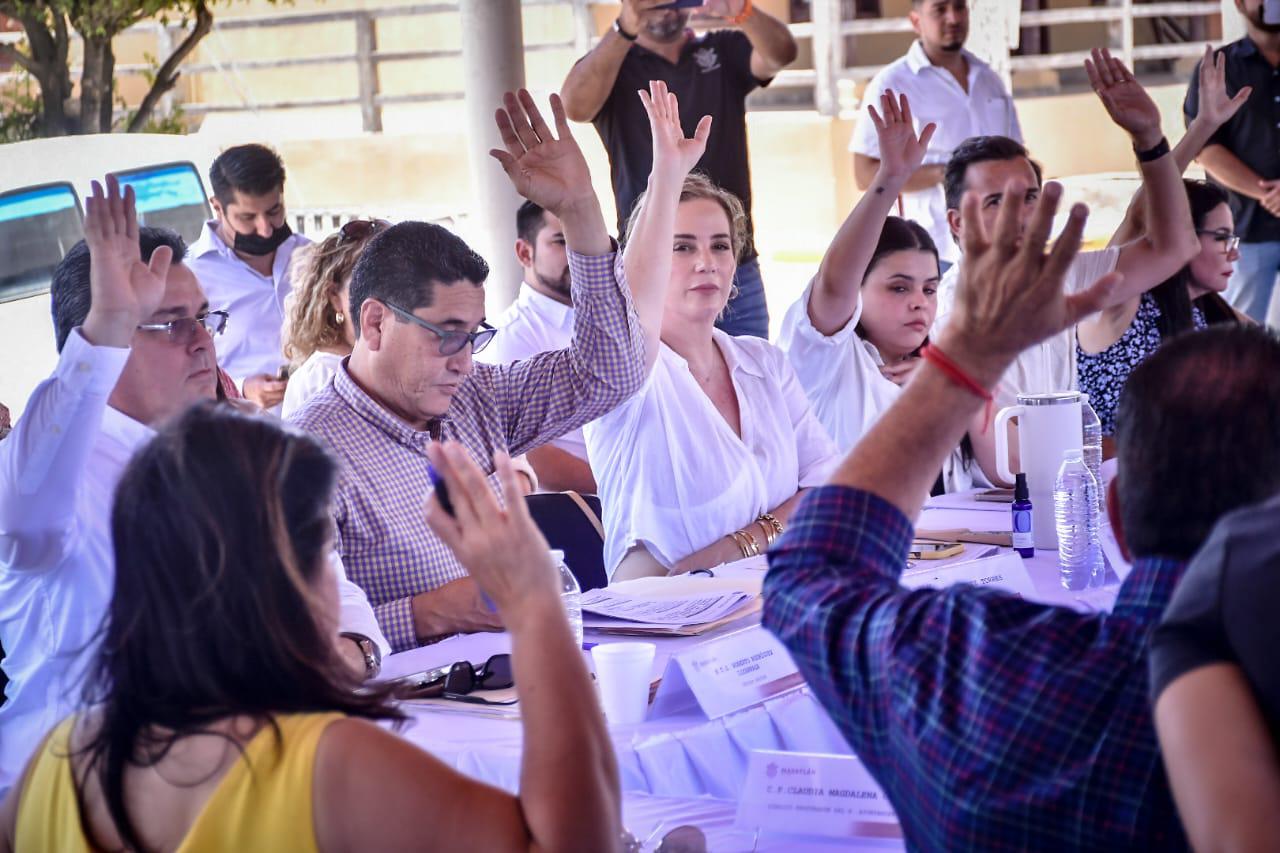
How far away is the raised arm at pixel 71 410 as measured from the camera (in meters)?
2.31

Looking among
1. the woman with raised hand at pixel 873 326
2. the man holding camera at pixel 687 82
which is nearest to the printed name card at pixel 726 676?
the woman with raised hand at pixel 873 326

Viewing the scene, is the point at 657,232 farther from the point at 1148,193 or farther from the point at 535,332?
the point at 1148,193

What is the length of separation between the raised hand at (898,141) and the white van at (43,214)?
4.48 meters

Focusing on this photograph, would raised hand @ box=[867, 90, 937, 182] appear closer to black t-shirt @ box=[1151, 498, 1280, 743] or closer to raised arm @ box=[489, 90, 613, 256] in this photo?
raised arm @ box=[489, 90, 613, 256]

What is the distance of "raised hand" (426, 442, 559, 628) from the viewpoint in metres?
1.43

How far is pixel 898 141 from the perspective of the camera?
12.2 ft

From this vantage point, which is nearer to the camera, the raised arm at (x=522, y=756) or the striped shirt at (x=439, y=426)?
the raised arm at (x=522, y=756)

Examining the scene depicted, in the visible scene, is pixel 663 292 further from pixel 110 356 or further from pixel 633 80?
pixel 633 80

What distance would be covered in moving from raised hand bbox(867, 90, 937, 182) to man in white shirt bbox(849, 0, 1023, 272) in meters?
2.10

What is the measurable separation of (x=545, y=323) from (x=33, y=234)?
12.1 feet

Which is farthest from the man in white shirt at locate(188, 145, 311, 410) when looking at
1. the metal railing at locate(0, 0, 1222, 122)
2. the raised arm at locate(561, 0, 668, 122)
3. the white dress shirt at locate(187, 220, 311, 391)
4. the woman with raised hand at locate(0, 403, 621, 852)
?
the metal railing at locate(0, 0, 1222, 122)

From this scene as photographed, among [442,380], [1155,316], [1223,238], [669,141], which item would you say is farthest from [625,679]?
[1223,238]

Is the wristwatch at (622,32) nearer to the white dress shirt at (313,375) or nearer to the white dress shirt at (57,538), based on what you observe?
the white dress shirt at (313,375)

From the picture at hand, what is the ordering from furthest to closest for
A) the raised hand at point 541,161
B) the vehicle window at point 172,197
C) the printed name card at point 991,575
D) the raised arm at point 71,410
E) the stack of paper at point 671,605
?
the vehicle window at point 172,197
the raised hand at point 541,161
the printed name card at point 991,575
the stack of paper at point 671,605
the raised arm at point 71,410
